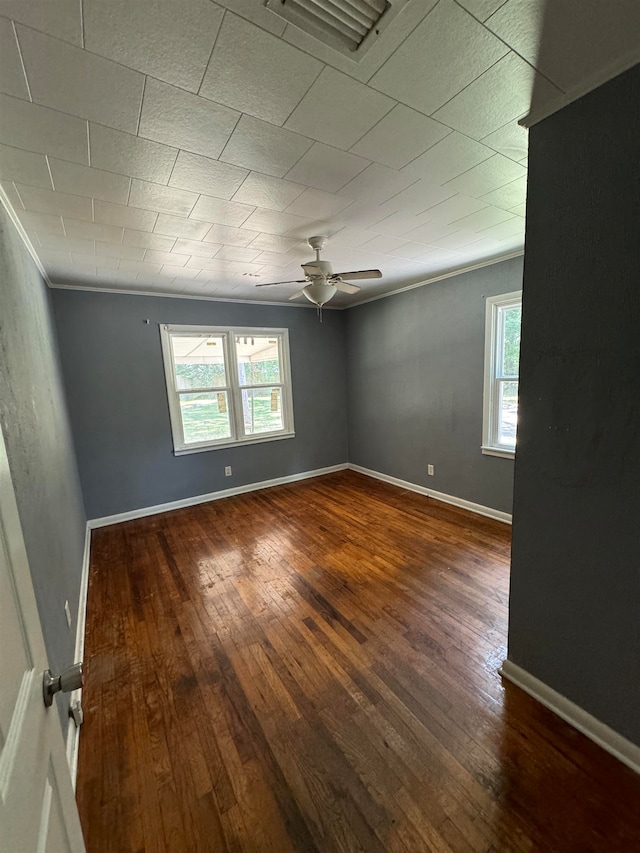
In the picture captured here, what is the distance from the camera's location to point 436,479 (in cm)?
410

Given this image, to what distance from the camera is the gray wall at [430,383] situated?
350 cm

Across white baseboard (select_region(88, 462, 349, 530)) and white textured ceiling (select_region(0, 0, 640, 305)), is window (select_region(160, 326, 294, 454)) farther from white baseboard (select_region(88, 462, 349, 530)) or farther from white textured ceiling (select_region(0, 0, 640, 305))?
white textured ceiling (select_region(0, 0, 640, 305))

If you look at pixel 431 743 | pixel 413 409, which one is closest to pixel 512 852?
pixel 431 743

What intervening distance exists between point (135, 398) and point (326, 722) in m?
3.51

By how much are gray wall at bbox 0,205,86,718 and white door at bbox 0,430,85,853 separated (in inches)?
26.0

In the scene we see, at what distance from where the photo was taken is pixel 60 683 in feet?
2.49

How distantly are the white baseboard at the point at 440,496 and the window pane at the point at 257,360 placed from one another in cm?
192

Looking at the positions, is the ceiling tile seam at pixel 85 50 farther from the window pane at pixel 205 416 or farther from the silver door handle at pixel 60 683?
the window pane at pixel 205 416

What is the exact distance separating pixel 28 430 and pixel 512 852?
7.95 feet

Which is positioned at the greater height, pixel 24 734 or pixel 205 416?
pixel 205 416

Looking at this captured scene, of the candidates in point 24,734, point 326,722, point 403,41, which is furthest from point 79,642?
point 403,41

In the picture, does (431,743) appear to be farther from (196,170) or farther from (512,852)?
(196,170)

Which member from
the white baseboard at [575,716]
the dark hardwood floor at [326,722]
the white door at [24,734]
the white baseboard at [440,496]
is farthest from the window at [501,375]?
the white door at [24,734]

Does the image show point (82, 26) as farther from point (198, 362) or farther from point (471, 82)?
point (198, 362)
